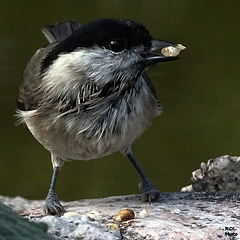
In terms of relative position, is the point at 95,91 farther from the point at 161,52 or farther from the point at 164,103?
the point at 164,103

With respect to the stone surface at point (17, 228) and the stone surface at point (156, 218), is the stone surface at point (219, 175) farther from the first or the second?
the stone surface at point (17, 228)

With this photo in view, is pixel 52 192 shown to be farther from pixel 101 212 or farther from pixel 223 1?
pixel 223 1

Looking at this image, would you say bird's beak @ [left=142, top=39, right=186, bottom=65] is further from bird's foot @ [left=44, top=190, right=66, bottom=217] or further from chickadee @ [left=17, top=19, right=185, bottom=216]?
bird's foot @ [left=44, top=190, right=66, bottom=217]

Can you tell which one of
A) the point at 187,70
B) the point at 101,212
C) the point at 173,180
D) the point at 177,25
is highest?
the point at 177,25

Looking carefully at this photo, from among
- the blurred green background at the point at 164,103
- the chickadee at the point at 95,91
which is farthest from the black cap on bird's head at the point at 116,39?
the blurred green background at the point at 164,103

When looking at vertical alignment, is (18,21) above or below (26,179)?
above

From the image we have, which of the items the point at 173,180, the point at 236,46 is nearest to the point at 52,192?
the point at 173,180

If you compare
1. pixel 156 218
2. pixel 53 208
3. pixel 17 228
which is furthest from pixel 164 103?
pixel 17 228
